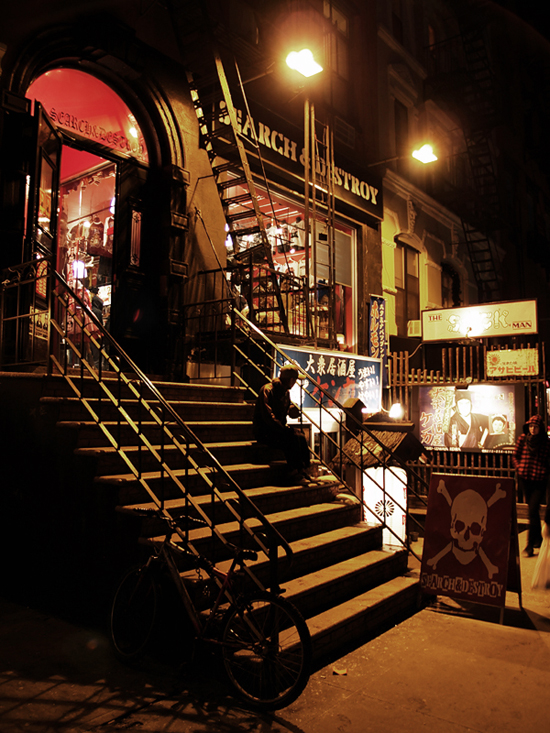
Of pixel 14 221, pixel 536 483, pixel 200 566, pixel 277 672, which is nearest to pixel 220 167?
pixel 14 221

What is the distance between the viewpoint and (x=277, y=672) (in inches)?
162

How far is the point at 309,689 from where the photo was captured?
4371 millimetres

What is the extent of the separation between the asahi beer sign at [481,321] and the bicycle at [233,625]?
10.1 metres

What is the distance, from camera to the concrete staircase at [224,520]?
205 inches

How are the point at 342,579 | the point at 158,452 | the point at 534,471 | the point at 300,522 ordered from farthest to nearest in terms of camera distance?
the point at 534,471 → the point at 300,522 → the point at 158,452 → the point at 342,579

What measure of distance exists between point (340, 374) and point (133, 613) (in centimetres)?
853

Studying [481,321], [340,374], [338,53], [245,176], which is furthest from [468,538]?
[338,53]

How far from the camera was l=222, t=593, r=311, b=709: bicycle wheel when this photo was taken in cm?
402

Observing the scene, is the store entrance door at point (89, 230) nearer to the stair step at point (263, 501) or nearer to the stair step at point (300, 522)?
the stair step at point (263, 501)

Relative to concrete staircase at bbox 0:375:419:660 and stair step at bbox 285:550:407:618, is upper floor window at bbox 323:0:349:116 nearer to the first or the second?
concrete staircase at bbox 0:375:419:660

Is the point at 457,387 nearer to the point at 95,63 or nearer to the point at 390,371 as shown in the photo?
the point at 390,371

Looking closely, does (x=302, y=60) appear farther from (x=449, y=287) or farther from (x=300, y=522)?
(x=449, y=287)

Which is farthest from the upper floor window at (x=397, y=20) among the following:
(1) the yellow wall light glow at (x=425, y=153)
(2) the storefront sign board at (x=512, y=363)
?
(2) the storefront sign board at (x=512, y=363)

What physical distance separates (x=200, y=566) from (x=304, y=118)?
38.2 feet
